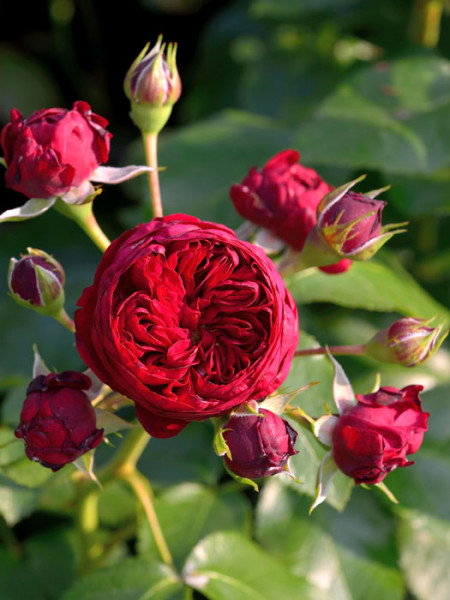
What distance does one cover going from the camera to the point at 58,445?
756 millimetres

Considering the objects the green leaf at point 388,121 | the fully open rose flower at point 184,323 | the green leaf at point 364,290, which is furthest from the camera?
the green leaf at point 388,121

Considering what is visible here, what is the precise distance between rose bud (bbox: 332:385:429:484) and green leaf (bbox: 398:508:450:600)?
0.51m

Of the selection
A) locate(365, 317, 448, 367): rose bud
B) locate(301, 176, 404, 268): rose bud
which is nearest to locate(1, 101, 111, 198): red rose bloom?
locate(301, 176, 404, 268): rose bud

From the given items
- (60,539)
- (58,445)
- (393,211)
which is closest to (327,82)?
(393,211)

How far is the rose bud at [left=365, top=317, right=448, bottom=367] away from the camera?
865 millimetres

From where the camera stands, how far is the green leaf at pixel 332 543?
127 centimetres

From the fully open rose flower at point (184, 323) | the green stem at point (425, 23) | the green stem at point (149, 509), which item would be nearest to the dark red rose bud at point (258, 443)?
the fully open rose flower at point (184, 323)

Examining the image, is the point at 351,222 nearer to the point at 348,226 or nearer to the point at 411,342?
the point at 348,226

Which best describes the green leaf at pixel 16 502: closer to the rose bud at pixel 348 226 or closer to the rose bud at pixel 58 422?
the rose bud at pixel 58 422

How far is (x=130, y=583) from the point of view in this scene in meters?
1.11

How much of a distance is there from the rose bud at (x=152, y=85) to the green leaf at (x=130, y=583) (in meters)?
0.65

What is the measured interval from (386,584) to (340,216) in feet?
2.38

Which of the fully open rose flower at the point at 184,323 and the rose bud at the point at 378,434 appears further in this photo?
the rose bud at the point at 378,434

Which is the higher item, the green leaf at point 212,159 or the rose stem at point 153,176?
the rose stem at point 153,176
